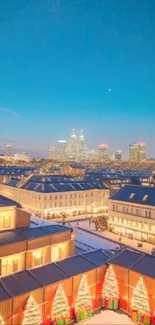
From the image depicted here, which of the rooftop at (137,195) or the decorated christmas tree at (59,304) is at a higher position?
the rooftop at (137,195)

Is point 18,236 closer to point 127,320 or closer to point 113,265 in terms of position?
point 113,265

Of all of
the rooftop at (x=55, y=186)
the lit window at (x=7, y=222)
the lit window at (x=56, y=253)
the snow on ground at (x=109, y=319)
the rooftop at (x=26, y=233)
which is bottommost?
the snow on ground at (x=109, y=319)

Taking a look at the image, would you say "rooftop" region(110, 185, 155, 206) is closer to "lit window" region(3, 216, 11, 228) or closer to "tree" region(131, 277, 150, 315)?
"tree" region(131, 277, 150, 315)

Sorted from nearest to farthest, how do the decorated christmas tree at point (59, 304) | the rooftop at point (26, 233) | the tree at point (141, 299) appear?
the decorated christmas tree at point (59, 304)
the tree at point (141, 299)
the rooftop at point (26, 233)

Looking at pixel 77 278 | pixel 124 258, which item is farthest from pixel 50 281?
pixel 124 258

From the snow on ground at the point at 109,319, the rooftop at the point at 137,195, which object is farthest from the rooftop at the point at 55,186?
the snow on ground at the point at 109,319

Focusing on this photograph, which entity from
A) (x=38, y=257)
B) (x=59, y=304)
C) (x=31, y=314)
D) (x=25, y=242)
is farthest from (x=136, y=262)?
(x=31, y=314)

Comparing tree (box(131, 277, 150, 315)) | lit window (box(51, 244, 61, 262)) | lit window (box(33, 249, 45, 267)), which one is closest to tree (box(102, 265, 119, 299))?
tree (box(131, 277, 150, 315))

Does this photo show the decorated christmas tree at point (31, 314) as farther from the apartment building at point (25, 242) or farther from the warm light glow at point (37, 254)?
the warm light glow at point (37, 254)
